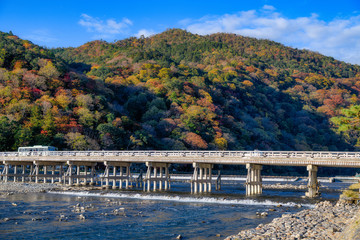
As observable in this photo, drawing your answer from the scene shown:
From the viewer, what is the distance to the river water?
19.8 metres

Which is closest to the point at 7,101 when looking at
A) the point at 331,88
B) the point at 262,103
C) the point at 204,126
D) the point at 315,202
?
the point at 204,126

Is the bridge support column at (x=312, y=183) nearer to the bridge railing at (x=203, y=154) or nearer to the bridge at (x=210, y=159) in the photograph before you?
the bridge at (x=210, y=159)

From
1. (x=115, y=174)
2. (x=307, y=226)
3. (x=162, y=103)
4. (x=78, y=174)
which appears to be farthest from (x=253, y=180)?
(x=162, y=103)

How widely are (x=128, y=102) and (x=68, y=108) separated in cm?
1895

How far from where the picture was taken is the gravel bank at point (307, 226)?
54.3 feet

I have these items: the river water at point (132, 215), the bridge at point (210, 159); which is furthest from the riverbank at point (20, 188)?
the bridge at point (210, 159)

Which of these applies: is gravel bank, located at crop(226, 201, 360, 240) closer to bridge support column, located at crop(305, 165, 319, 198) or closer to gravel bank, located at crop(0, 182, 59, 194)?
bridge support column, located at crop(305, 165, 319, 198)

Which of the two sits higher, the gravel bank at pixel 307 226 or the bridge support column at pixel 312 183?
the bridge support column at pixel 312 183

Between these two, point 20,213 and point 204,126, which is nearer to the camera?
point 20,213

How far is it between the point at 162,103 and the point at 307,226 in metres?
66.7

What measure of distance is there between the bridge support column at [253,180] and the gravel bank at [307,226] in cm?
1066

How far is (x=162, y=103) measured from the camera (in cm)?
8412

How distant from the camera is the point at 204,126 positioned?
80.9 metres

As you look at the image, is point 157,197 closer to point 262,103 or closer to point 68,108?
point 68,108
